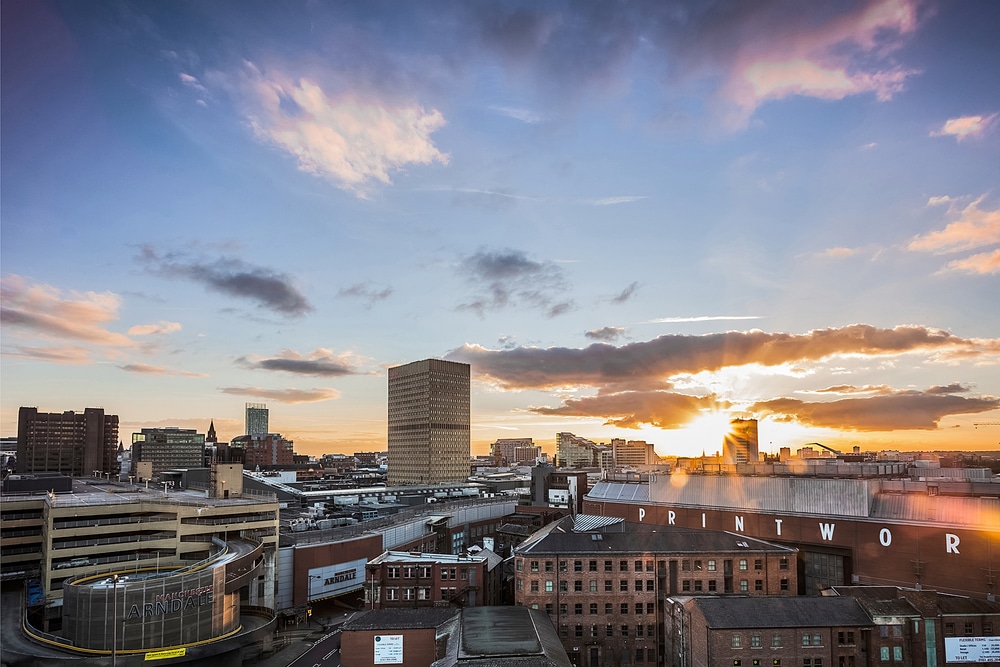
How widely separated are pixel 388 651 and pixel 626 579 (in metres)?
27.2

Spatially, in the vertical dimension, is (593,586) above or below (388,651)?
above

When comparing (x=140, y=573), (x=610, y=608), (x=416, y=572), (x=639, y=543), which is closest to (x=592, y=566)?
(x=610, y=608)

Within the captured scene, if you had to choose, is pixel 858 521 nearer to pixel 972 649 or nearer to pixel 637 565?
pixel 972 649

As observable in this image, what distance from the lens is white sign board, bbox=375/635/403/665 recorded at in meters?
65.4

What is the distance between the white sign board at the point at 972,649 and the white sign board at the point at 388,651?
170 feet

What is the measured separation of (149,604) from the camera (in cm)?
6359

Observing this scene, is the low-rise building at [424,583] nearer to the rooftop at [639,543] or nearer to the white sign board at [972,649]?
the rooftop at [639,543]

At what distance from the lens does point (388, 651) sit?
65.4 meters

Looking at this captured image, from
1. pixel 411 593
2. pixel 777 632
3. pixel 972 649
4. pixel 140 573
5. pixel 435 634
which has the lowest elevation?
pixel 972 649

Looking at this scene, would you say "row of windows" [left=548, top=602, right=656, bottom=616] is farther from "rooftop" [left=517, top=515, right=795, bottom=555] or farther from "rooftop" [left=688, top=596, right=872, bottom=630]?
"rooftop" [left=688, top=596, right=872, bottom=630]

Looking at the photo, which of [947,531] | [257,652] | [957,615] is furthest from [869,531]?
[257,652]

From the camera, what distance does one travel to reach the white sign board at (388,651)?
6538 centimetres

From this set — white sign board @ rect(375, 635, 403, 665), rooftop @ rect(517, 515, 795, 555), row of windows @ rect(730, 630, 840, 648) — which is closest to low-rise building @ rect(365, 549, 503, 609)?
rooftop @ rect(517, 515, 795, 555)

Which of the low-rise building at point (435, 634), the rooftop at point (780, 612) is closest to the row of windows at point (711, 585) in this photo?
the rooftop at point (780, 612)
